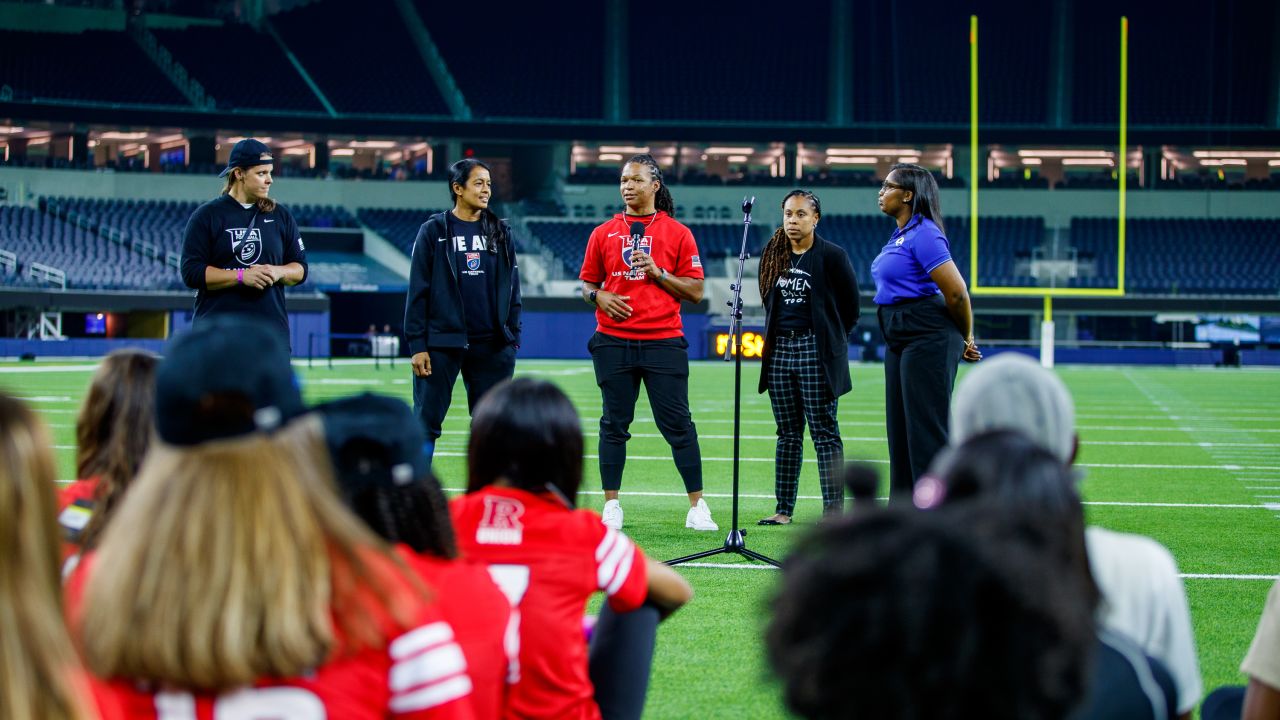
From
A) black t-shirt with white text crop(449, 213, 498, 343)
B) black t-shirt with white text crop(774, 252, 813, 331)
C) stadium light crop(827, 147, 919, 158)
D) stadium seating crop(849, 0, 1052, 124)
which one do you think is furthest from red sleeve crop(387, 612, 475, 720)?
stadium light crop(827, 147, 919, 158)

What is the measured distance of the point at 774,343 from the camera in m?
7.31

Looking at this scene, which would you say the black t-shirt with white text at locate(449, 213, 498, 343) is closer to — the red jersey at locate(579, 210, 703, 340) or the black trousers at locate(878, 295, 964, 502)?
the red jersey at locate(579, 210, 703, 340)

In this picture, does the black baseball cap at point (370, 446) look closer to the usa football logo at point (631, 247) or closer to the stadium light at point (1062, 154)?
the usa football logo at point (631, 247)

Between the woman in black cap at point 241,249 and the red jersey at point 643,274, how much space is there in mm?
1688

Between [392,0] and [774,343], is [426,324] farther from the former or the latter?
[392,0]

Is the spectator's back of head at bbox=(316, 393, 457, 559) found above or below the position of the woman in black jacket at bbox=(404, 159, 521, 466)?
below

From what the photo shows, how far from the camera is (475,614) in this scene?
219cm

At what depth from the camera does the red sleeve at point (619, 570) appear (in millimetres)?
2869

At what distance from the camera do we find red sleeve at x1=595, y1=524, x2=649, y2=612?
2869mm

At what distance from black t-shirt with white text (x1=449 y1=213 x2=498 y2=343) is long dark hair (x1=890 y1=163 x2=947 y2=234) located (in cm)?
232

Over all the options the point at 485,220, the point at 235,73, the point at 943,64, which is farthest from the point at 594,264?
the point at 235,73

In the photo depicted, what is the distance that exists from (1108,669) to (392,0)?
47798 mm

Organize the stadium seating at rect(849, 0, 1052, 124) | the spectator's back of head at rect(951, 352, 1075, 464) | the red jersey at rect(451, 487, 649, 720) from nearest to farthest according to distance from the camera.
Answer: the spectator's back of head at rect(951, 352, 1075, 464), the red jersey at rect(451, 487, 649, 720), the stadium seating at rect(849, 0, 1052, 124)

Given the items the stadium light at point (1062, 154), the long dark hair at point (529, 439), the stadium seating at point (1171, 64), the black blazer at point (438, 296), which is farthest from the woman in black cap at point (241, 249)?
the stadium light at point (1062, 154)
